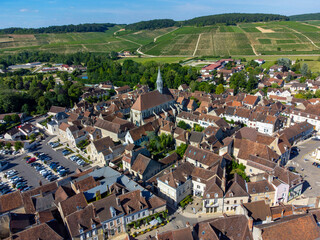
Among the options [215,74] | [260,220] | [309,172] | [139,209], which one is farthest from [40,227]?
[215,74]

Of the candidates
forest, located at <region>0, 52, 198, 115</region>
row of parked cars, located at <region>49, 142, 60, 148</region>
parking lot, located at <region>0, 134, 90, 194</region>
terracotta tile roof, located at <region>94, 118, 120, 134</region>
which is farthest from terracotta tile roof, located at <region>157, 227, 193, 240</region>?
forest, located at <region>0, 52, 198, 115</region>

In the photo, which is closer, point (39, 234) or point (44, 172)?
point (39, 234)

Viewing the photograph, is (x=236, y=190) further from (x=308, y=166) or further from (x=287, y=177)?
(x=308, y=166)

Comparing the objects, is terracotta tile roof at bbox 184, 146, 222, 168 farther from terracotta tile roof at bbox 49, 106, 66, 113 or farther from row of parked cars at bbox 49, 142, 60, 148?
terracotta tile roof at bbox 49, 106, 66, 113

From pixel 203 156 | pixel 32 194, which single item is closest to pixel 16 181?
pixel 32 194

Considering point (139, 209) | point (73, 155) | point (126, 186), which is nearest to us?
point (139, 209)

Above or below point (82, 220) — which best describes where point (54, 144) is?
below

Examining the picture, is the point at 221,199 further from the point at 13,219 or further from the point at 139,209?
the point at 13,219

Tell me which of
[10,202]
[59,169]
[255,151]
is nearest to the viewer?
[10,202]
